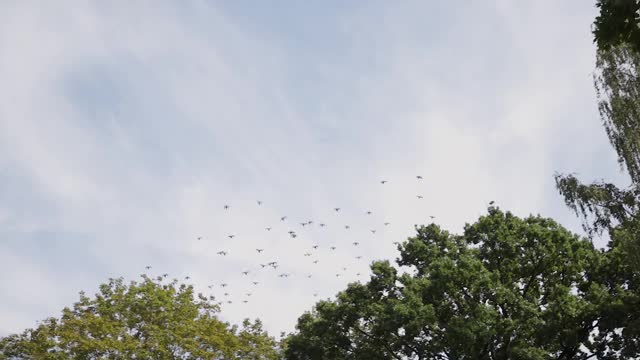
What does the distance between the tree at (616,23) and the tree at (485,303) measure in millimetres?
20612

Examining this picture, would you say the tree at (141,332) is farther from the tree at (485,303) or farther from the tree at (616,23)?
the tree at (616,23)

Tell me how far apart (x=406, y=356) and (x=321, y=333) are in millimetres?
4763

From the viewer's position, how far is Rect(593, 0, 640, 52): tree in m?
7.11

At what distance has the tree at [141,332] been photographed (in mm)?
34656

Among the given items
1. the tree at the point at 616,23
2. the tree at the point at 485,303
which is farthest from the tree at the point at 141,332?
the tree at the point at 616,23

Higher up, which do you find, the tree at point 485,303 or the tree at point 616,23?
the tree at point 485,303

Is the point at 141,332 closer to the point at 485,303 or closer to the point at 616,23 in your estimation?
the point at 485,303

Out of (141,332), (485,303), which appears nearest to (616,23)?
(485,303)

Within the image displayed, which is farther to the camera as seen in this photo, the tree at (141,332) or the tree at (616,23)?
the tree at (141,332)

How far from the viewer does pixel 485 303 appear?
28672mm

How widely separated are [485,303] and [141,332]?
21.6 m

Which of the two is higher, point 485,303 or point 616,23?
point 485,303

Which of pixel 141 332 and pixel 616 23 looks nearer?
pixel 616 23

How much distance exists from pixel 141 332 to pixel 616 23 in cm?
3540
